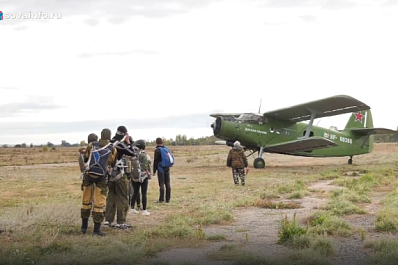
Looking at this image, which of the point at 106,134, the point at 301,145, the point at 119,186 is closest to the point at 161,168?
the point at 119,186

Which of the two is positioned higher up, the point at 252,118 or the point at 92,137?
the point at 252,118

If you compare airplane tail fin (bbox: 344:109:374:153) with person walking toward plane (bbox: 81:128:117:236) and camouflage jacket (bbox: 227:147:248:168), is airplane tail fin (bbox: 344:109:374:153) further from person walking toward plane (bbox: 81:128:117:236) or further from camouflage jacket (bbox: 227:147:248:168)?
person walking toward plane (bbox: 81:128:117:236)

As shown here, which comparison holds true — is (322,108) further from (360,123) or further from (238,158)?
(238,158)

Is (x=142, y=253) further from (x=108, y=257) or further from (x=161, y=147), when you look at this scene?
(x=161, y=147)

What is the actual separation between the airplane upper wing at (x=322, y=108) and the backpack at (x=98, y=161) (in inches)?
661

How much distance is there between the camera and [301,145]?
25688mm

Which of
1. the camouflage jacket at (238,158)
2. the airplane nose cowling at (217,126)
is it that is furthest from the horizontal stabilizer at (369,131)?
the camouflage jacket at (238,158)

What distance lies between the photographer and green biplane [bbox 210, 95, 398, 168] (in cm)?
2489

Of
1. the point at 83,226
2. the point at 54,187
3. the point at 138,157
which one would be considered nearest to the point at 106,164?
the point at 83,226

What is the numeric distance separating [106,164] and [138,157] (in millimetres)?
2819

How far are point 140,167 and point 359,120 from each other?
22831mm

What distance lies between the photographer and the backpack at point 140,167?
10.6 metres

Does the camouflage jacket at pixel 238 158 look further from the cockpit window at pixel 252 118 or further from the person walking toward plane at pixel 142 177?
the cockpit window at pixel 252 118

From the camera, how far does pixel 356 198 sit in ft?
40.3
